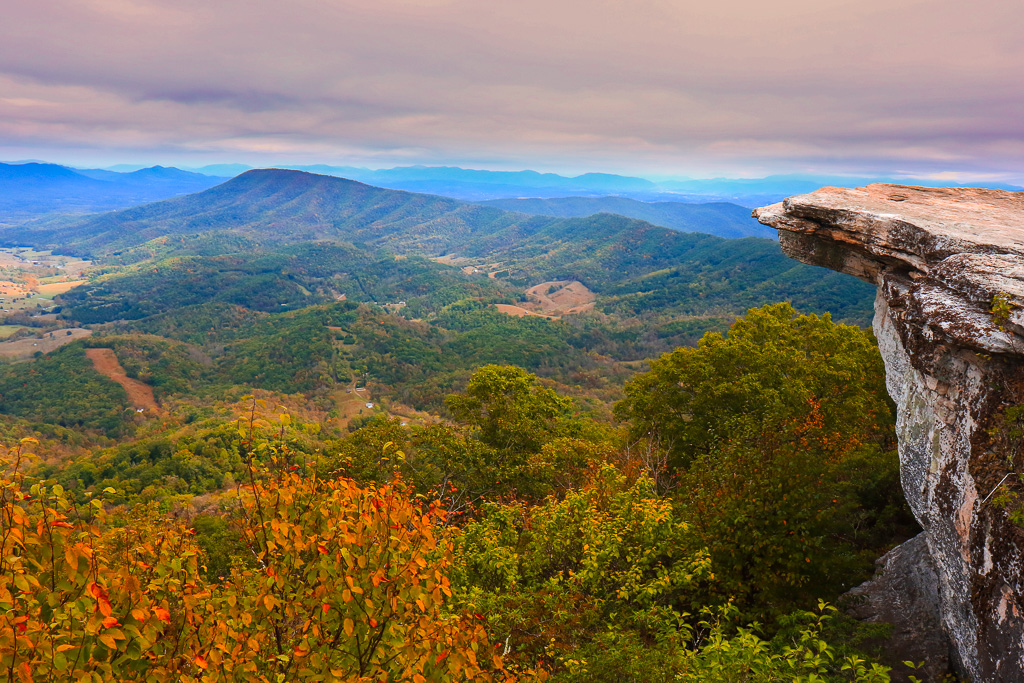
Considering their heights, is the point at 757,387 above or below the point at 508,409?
above

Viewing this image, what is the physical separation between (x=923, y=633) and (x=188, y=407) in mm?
147963

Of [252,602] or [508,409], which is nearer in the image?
[252,602]

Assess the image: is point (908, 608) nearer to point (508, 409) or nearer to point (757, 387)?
point (757, 387)

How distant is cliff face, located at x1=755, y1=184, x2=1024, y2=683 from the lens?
7.89 meters

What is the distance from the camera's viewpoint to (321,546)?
5.42m

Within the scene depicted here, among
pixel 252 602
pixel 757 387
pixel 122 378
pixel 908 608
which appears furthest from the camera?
pixel 122 378

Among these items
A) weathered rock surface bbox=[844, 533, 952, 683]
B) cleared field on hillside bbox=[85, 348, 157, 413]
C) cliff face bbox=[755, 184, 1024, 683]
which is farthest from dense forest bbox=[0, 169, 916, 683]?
cleared field on hillside bbox=[85, 348, 157, 413]

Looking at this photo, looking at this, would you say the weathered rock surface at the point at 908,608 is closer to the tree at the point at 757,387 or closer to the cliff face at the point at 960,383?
the cliff face at the point at 960,383

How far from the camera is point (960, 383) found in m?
9.11

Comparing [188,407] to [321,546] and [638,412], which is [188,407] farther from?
[321,546]

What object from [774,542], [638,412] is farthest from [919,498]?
[638,412]

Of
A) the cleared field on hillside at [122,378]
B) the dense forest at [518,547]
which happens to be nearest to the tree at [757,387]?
the dense forest at [518,547]

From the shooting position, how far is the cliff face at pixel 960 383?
25.9 feet

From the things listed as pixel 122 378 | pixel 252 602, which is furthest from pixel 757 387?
pixel 122 378
